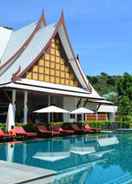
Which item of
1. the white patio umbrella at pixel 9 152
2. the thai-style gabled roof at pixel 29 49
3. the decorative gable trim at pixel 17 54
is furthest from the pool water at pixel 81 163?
the decorative gable trim at pixel 17 54

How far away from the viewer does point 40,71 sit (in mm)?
28375

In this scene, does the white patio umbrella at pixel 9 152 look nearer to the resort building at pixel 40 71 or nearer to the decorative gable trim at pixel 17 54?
the resort building at pixel 40 71

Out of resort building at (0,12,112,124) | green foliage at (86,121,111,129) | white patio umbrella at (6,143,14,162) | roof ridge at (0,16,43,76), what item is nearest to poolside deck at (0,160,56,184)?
white patio umbrella at (6,143,14,162)

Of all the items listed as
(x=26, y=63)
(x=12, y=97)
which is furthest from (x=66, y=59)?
(x=12, y=97)

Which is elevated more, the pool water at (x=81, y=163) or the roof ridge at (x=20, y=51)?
the roof ridge at (x=20, y=51)

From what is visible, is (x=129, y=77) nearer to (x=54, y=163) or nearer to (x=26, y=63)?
(x=26, y=63)

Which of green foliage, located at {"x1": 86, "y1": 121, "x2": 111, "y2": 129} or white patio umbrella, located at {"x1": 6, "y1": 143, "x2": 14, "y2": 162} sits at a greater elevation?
green foliage, located at {"x1": 86, "y1": 121, "x2": 111, "y2": 129}

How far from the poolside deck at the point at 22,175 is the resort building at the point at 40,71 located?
14.2 meters

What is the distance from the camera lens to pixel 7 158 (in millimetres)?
14656

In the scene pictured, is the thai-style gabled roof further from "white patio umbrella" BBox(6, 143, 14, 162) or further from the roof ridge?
"white patio umbrella" BBox(6, 143, 14, 162)

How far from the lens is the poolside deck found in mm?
9109

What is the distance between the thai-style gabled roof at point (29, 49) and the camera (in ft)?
88.6

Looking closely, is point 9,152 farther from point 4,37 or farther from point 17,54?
point 4,37

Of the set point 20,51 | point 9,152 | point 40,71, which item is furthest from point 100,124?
point 9,152
